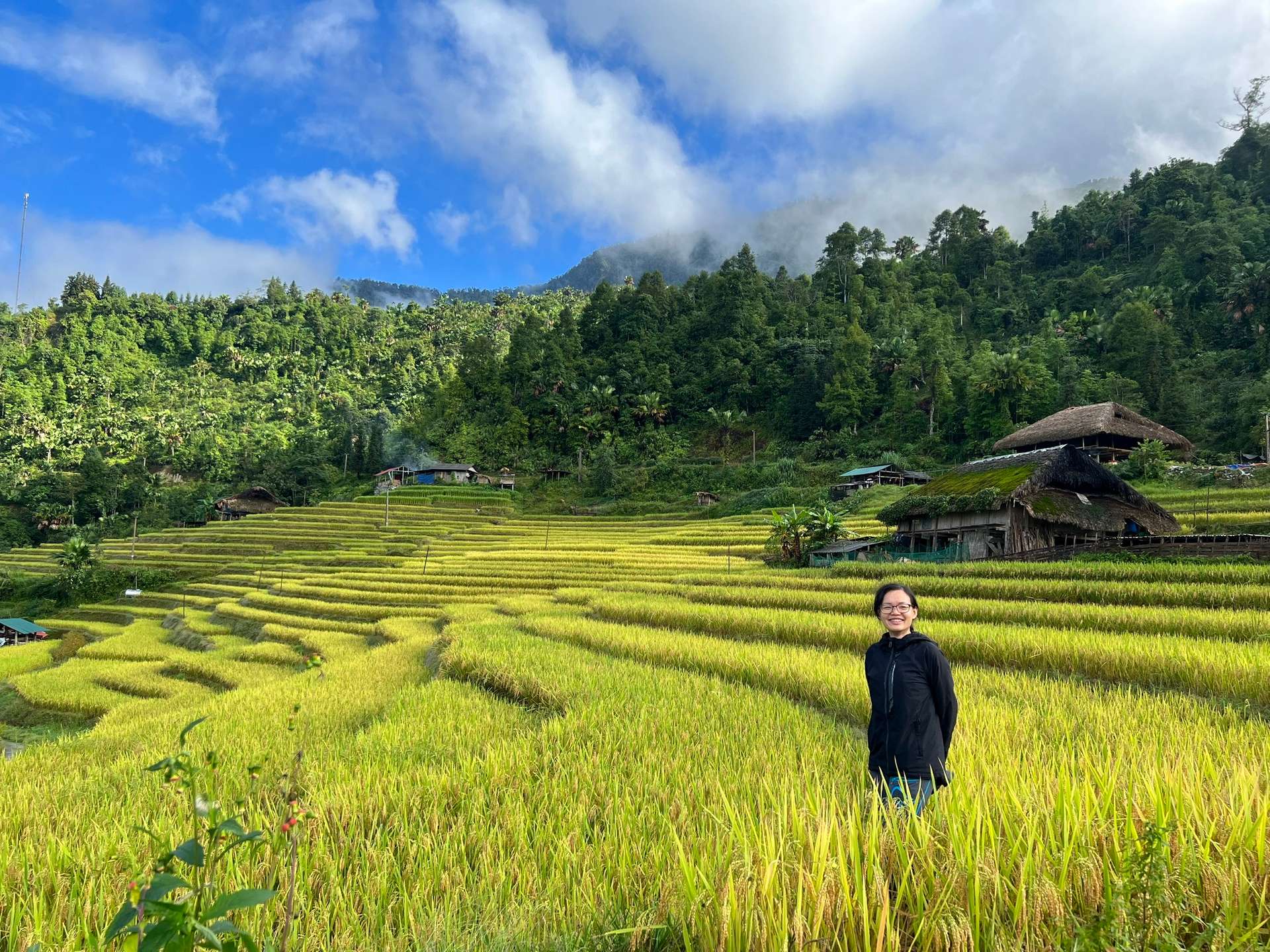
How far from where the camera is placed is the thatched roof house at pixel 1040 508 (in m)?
19.2

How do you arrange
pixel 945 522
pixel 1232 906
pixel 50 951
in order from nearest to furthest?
pixel 1232 906 → pixel 50 951 → pixel 945 522

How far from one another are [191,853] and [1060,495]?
919 inches

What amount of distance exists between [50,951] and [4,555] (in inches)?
2105

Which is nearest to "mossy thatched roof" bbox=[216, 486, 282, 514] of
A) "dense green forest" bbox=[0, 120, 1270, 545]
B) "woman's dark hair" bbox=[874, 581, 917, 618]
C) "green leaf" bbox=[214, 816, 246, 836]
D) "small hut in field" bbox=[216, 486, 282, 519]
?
"small hut in field" bbox=[216, 486, 282, 519]

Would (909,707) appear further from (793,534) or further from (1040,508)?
(793,534)

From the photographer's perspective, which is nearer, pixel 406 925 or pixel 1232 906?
pixel 1232 906

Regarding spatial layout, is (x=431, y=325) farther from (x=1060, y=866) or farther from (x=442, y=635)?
(x=1060, y=866)

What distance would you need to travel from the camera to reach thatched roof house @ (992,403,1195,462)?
31.3m

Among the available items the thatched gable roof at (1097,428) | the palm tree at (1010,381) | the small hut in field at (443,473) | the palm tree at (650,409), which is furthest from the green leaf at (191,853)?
the palm tree at (650,409)

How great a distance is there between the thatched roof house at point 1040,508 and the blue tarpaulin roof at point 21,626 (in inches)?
1415

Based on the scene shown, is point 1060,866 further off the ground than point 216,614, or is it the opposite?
point 1060,866

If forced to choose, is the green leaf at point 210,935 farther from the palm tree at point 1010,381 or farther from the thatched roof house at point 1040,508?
the palm tree at point 1010,381

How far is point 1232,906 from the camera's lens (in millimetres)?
1918

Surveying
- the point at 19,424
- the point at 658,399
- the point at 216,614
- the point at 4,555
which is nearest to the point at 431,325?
the point at 19,424
